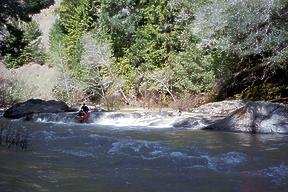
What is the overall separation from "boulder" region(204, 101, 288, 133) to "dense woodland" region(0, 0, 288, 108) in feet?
6.05

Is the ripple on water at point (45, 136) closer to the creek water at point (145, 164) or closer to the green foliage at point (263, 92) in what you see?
the creek water at point (145, 164)

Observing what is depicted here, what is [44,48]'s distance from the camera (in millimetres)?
45500

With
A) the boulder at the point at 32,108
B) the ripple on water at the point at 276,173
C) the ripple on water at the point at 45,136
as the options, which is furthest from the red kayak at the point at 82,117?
the ripple on water at the point at 276,173

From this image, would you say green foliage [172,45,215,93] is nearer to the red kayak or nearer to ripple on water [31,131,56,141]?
the red kayak

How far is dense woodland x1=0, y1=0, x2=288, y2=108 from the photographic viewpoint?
16422 mm

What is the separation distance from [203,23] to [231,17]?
6.11ft

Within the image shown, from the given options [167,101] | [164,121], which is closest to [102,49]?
[167,101]

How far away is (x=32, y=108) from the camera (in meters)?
24.7

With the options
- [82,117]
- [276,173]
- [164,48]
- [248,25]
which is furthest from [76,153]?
[164,48]

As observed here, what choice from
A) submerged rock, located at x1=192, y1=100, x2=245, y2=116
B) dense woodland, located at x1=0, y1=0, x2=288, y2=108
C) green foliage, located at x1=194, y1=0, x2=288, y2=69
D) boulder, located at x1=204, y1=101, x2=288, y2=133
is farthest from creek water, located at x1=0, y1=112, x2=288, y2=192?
submerged rock, located at x1=192, y1=100, x2=245, y2=116

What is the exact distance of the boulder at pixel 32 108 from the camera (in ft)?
79.0

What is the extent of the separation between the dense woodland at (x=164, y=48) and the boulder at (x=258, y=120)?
184 centimetres

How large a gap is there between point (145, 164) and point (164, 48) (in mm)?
20891

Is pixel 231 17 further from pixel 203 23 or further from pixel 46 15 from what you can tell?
pixel 46 15
